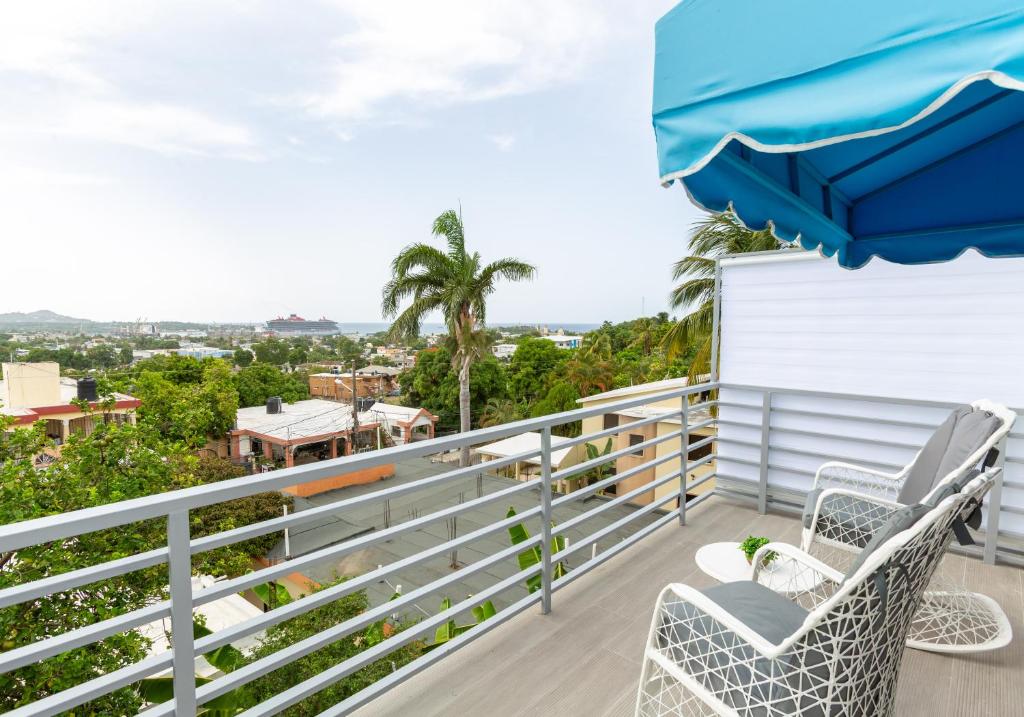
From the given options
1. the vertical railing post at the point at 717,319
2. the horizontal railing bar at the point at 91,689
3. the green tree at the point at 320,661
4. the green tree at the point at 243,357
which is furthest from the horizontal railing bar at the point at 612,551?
the green tree at the point at 243,357

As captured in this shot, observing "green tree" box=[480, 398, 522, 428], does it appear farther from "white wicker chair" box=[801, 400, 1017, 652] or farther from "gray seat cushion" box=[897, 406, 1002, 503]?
"gray seat cushion" box=[897, 406, 1002, 503]

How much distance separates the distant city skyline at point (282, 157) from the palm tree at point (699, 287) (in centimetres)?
596

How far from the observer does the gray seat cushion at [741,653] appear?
1.33m

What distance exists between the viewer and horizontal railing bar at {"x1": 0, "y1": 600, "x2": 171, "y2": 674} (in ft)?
3.51

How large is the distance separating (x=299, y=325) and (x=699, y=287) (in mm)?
73483

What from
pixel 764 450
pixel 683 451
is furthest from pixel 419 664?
pixel 764 450

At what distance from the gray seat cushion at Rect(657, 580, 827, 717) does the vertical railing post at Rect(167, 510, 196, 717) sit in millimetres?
1335

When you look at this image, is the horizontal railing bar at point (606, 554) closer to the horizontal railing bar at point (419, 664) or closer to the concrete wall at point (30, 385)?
the horizontal railing bar at point (419, 664)

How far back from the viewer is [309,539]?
16438 mm

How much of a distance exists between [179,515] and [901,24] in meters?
1.92

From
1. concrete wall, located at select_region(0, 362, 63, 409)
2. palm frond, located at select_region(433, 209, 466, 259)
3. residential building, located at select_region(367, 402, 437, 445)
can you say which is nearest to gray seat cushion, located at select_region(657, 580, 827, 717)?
palm frond, located at select_region(433, 209, 466, 259)

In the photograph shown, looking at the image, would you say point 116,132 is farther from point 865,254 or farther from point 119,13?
point 865,254

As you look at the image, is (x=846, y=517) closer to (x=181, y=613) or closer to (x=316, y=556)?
(x=316, y=556)

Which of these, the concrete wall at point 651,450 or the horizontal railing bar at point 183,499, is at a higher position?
the horizontal railing bar at point 183,499
